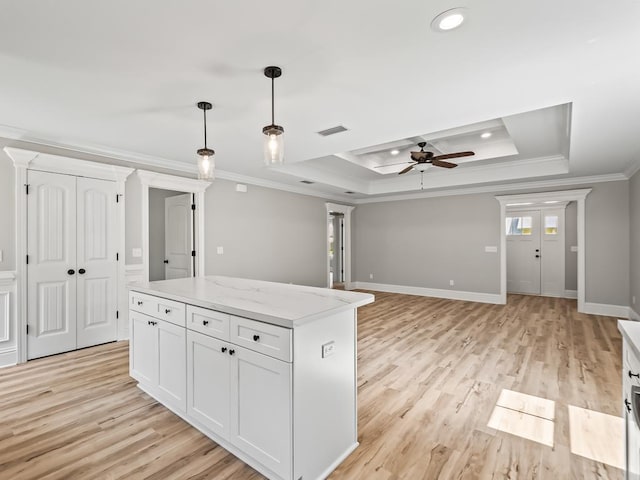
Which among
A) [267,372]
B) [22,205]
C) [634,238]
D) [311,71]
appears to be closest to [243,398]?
[267,372]

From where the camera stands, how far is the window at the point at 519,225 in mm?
7902

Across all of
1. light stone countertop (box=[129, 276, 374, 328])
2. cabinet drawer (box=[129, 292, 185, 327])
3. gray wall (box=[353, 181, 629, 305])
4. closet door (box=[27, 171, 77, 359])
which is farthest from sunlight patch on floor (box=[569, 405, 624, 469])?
closet door (box=[27, 171, 77, 359])

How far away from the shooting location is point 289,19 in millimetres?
1715

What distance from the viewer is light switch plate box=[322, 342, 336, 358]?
1.75 meters

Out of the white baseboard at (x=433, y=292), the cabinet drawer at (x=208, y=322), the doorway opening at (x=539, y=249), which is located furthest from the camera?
the doorway opening at (x=539, y=249)

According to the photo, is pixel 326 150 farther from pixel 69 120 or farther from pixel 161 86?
pixel 69 120

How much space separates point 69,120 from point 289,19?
8.62 ft

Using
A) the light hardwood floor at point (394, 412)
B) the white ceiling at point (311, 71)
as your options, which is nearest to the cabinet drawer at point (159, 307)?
the light hardwood floor at point (394, 412)

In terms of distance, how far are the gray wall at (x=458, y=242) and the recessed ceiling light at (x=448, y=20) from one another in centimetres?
565

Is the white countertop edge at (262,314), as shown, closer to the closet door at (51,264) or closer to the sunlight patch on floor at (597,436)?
the sunlight patch on floor at (597,436)

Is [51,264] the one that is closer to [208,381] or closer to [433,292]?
[208,381]

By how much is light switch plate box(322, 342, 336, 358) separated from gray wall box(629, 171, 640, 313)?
5.36 metres

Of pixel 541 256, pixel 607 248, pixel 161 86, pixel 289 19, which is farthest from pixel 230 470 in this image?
pixel 541 256

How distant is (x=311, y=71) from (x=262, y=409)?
215 centimetres
